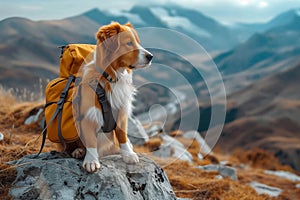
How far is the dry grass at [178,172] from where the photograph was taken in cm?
709

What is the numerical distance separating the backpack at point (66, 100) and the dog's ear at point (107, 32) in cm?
70

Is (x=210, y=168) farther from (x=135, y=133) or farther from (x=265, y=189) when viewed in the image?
(x=135, y=133)

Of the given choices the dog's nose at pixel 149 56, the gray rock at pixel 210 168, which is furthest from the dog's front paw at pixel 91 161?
the gray rock at pixel 210 168

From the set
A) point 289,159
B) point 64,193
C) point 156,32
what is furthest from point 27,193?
point 289,159

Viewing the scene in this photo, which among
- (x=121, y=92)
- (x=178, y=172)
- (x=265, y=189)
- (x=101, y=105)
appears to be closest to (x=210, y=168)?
(x=265, y=189)

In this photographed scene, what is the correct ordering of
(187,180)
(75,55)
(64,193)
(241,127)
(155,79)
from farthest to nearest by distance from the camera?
(241,127), (187,180), (155,79), (75,55), (64,193)

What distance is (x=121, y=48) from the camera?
536cm

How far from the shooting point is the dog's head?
530 cm

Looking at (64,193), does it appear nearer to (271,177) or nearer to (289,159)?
(271,177)

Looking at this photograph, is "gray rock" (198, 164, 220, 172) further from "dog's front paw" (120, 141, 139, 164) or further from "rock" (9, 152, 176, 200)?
"dog's front paw" (120, 141, 139, 164)

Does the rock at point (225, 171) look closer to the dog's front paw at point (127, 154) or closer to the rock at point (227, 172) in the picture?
the rock at point (227, 172)

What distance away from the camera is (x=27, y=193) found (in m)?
5.21

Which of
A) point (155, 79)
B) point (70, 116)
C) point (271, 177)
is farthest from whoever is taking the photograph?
point (271, 177)

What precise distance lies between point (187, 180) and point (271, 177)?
7938 mm
